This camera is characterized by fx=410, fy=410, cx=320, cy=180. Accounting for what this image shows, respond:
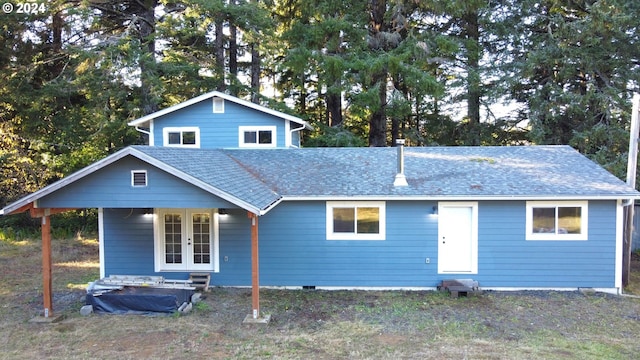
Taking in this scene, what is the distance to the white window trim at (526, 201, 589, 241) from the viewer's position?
9398mm

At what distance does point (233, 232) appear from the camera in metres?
10.1

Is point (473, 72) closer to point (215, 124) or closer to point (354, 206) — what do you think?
point (354, 206)

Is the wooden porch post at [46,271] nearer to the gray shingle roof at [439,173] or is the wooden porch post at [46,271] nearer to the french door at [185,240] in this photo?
the french door at [185,240]

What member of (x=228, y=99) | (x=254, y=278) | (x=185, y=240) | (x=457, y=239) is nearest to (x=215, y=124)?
(x=228, y=99)

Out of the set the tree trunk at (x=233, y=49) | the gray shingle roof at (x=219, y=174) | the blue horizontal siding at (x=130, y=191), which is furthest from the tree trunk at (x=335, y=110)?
the blue horizontal siding at (x=130, y=191)

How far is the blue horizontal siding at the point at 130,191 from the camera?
7.64m

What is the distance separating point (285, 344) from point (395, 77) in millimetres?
14340

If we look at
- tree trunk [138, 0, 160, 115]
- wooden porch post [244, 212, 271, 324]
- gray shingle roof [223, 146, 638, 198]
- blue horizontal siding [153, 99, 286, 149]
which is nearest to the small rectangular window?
blue horizontal siding [153, 99, 286, 149]

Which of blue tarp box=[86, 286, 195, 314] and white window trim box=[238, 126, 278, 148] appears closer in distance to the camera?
blue tarp box=[86, 286, 195, 314]

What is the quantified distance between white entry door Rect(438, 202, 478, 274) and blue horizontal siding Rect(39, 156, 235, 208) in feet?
16.9

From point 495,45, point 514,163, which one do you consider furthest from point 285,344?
point 495,45

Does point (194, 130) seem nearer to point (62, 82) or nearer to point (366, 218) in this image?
point (366, 218)

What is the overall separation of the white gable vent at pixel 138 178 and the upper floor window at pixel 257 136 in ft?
17.8

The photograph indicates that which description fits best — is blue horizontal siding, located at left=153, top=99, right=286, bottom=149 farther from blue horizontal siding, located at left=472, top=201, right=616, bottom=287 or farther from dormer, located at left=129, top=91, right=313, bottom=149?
blue horizontal siding, located at left=472, top=201, right=616, bottom=287
